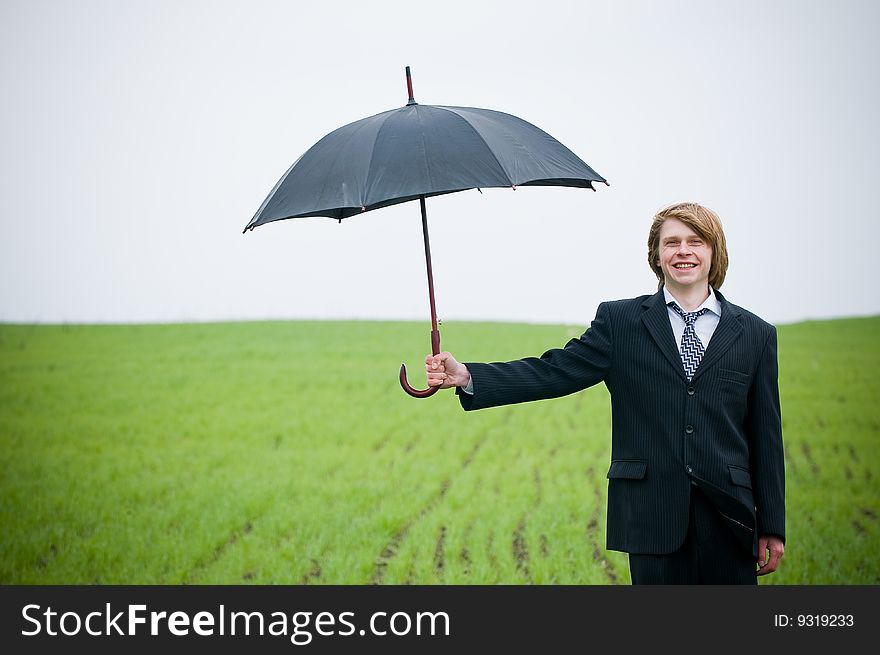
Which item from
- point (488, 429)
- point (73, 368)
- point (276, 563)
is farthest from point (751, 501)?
point (73, 368)

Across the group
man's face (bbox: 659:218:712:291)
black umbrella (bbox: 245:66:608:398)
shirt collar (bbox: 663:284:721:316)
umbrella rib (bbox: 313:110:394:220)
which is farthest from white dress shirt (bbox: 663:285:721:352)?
umbrella rib (bbox: 313:110:394:220)

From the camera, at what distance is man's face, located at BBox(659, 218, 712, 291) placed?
3068 mm

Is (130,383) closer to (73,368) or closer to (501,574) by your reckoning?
→ (73,368)

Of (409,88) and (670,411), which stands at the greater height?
(409,88)

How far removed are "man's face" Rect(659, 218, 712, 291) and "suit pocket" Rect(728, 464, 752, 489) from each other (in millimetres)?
650

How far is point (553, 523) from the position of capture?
329 inches

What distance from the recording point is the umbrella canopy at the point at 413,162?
3.11 m

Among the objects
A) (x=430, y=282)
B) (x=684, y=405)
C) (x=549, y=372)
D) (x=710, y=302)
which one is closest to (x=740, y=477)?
(x=684, y=405)

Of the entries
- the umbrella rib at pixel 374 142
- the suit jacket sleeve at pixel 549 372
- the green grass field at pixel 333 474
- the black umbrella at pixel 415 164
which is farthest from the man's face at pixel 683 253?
the green grass field at pixel 333 474

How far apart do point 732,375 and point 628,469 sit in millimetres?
482

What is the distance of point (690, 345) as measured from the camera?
3.14 meters

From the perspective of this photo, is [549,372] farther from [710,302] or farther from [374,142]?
[374,142]

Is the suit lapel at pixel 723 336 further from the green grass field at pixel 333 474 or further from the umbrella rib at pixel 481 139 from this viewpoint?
the green grass field at pixel 333 474

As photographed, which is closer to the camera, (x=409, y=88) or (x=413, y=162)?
(x=413, y=162)
